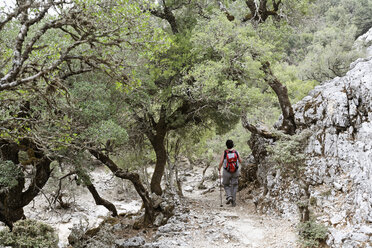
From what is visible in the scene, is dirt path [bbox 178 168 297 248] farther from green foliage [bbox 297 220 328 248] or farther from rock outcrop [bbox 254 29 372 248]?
rock outcrop [bbox 254 29 372 248]

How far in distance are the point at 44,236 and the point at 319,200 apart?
747 centimetres

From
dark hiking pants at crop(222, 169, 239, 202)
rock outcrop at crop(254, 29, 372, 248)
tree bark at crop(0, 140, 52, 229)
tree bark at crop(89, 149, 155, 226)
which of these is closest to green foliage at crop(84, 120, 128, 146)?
tree bark at crop(0, 140, 52, 229)

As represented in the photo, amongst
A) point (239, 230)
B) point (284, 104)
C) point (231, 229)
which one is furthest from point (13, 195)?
point (284, 104)

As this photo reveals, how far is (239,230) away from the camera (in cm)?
845

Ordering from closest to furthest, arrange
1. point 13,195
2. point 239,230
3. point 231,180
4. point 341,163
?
1. point 341,163
2. point 13,195
3. point 239,230
4. point 231,180

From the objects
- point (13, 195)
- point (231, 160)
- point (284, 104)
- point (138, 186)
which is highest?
point (284, 104)

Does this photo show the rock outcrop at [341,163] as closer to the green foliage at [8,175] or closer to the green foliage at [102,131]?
the green foliage at [102,131]

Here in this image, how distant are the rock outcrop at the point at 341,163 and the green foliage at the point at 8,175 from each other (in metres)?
7.83

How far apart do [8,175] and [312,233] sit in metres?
7.67

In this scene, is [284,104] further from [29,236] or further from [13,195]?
[13,195]

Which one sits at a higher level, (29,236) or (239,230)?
(29,236)

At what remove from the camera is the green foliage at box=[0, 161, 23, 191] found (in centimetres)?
726

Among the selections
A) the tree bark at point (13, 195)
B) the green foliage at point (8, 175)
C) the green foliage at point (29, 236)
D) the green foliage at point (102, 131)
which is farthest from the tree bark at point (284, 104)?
the green foliage at point (8, 175)

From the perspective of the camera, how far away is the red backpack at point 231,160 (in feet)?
35.3
